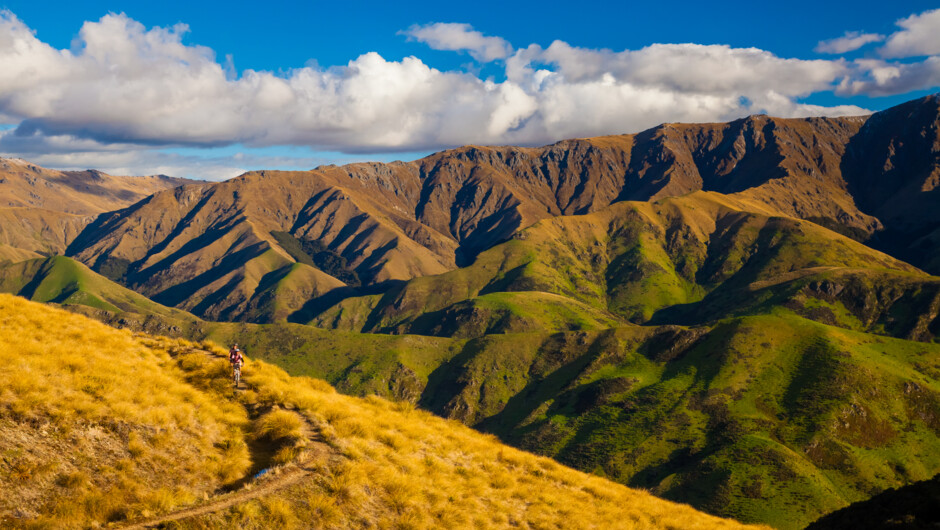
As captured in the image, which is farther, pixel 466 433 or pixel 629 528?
pixel 466 433

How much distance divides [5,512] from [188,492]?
5.68m

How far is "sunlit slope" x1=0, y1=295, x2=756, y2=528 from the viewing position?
22.0 metres

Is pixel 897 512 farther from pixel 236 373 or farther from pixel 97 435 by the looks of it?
pixel 97 435

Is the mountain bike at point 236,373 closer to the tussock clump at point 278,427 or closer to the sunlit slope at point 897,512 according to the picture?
the tussock clump at point 278,427

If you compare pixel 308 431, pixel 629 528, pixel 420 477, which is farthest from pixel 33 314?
pixel 629 528

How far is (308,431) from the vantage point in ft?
98.6

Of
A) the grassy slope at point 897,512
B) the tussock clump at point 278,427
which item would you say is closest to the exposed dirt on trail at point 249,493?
the tussock clump at point 278,427

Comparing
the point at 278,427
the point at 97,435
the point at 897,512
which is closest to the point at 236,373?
the point at 278,427

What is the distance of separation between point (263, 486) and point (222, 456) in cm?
369

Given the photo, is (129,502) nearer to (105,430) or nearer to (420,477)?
(105,430)

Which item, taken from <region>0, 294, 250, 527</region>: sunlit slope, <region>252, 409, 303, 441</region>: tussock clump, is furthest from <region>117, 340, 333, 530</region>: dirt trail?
<region>0, 294, 250, 527</region>: sunlit slope

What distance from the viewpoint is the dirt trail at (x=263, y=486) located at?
21281mm

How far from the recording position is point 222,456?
87.0 feet

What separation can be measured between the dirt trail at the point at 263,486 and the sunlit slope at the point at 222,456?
90 mm
